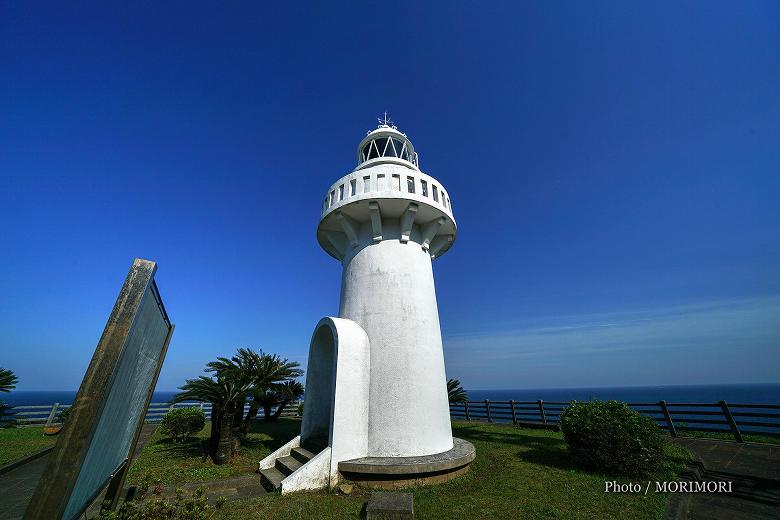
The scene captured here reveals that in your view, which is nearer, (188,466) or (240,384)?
(188,466)

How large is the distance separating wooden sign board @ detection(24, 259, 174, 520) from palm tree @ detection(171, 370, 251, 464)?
7911 millimetres

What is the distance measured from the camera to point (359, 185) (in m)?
9.97

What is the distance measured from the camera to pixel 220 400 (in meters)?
10.3

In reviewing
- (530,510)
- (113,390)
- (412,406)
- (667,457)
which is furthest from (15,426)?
(667,457)

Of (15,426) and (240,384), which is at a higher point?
(240,384)

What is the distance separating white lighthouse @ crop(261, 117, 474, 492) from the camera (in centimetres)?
741

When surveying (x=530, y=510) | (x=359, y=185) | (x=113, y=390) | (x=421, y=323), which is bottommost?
(x=530, y=510)

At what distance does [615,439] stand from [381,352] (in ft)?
20.7

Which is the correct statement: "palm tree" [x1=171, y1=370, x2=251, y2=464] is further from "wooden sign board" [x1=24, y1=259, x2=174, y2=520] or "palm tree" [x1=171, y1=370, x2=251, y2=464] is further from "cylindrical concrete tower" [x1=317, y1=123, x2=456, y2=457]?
"wooden sign board" [x1=24, y1=259, x2=174, y2=520]

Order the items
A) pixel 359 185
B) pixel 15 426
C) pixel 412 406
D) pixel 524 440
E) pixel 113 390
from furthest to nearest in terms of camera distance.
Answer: pixel 15 426 → pixel 524 440 → pixel 359 185 → pixel 412 406 → pixel 113 390

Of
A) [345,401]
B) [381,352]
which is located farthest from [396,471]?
[381,352]

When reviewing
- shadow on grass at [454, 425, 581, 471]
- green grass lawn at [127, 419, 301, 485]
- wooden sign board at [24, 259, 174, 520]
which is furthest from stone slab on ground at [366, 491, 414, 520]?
shadow on grass at [454, 425, 581, 471]

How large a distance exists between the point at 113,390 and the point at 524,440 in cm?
1366

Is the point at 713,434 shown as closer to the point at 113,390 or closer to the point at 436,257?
the point at 436,257
